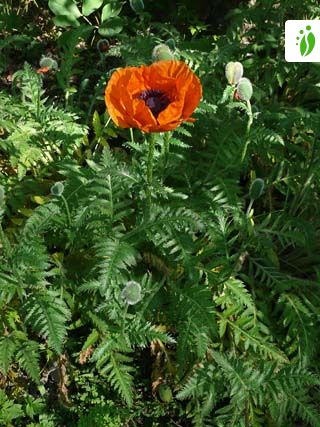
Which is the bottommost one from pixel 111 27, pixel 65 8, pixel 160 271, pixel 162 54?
pixel 160 271

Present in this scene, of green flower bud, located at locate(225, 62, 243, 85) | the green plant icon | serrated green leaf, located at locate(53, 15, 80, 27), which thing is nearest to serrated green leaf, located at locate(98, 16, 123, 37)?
serrated green leaf, located at locate(53, 15, 80, 27)

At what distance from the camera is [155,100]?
2.24 meters

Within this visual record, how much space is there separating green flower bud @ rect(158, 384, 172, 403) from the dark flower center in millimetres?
1198

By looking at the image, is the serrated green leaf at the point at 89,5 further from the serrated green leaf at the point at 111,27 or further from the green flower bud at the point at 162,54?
the green flower bud at the point at 162,54

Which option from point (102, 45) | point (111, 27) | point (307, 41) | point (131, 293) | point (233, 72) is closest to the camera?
point (131, 293)

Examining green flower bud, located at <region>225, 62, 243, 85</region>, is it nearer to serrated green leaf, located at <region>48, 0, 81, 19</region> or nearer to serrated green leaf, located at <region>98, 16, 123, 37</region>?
serrated green leaf, located at <region>98, 16, 123, 37</region>

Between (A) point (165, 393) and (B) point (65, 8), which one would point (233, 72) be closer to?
(A) point (165, 393)

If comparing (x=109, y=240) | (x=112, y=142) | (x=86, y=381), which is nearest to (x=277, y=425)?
(x=86, y=381)

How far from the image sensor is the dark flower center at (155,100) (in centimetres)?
222

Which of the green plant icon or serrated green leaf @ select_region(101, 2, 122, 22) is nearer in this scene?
the green plant icon

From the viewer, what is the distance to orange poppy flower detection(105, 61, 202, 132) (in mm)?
2084

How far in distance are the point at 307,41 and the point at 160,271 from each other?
1373 mm

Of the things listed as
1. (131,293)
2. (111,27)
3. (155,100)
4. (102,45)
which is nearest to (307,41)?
(102,45)

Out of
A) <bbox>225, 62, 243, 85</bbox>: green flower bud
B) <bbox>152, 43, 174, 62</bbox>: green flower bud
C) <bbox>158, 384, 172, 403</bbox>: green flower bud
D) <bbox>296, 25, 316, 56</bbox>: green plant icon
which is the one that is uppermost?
<bbox>152, 43, 174, 62</bbox>: green flower bud
